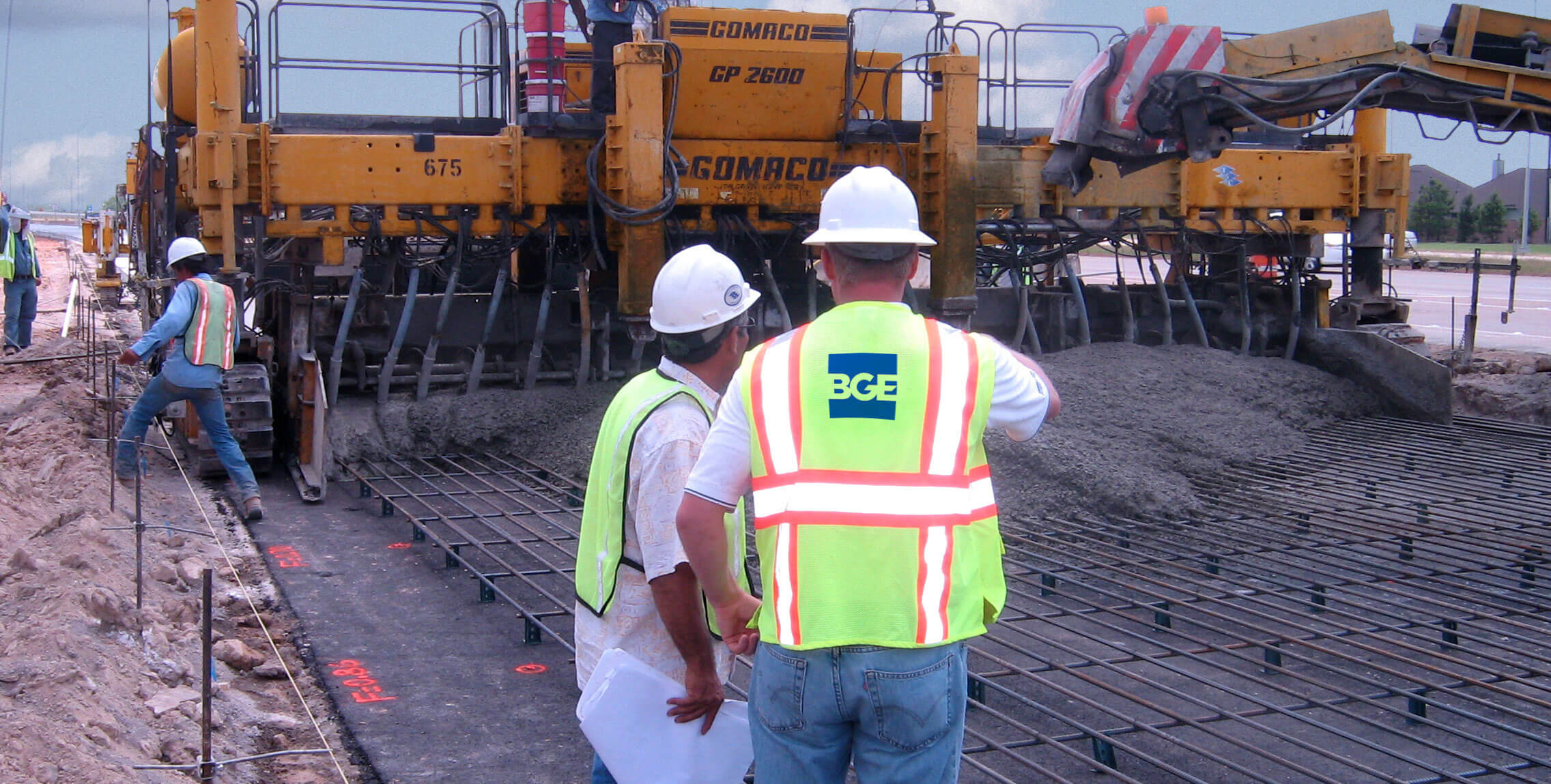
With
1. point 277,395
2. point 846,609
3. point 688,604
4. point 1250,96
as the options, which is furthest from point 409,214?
point 846,609

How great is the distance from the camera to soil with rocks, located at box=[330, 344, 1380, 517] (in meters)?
7.42

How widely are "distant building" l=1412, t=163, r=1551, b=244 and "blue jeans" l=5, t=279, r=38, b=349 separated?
155 feet

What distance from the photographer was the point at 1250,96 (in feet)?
24.3

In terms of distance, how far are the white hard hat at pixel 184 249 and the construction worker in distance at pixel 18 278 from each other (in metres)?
7.64

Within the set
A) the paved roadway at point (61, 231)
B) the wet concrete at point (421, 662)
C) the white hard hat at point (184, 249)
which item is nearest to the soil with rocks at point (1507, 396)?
the wet concrete at point (421, 662)

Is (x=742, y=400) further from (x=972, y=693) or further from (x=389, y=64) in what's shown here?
(x=389, y=64)

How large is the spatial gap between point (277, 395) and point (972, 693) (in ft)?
19.4

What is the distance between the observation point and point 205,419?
7602mm

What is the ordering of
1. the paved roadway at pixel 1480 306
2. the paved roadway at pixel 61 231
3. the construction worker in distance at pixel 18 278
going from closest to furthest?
1. the construction worker in distance at pixel 18 278
2. the paved roadway at pixel 1480 306
3. the paved roadway at pixel 61 231

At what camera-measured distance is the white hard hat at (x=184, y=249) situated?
767cm

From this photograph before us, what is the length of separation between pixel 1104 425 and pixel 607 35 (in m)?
3.87

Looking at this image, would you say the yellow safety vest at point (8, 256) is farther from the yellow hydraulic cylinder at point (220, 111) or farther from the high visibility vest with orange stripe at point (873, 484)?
the high visibility vest with orange stripe at point (873, 484)

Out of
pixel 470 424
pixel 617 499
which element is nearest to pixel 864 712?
pixel 617 499

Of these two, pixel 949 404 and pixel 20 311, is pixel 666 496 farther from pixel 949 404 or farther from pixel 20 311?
pixel 20 311
